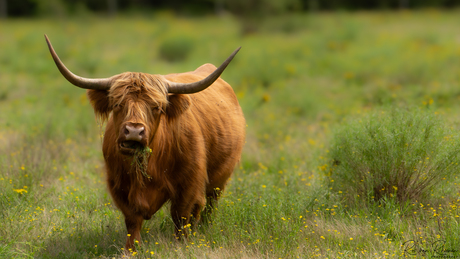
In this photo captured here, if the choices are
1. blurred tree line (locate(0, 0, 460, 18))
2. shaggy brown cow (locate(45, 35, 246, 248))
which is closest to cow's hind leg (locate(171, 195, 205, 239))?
shaggy brown cow (locate(45, 35, 246, 248))

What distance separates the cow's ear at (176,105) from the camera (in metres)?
4.16

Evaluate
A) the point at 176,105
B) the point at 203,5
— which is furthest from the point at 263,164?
the point at 203,5

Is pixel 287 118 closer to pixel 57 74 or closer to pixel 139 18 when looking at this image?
pixel 57 74

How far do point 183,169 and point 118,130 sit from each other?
793 mm

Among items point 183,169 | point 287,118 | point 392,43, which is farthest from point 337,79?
point 183,169

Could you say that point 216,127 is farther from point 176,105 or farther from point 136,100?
point 136,100

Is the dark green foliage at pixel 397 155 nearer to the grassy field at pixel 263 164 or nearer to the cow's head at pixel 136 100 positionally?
the grassy field at pixel 263 164

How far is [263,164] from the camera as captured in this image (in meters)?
7.15

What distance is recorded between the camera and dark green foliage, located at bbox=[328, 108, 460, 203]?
4730 millimetres

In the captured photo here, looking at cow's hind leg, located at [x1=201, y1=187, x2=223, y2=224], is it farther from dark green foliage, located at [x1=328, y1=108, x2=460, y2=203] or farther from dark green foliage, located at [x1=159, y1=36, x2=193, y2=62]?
dark green foliage, located at [x1=159, y1=36, x2=193, y2=62]

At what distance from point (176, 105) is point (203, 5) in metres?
37.0

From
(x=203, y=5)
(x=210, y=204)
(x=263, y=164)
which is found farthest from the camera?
(x=203, y=5)

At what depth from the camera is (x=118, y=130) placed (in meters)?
3.90

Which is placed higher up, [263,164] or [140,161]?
[140,161]
